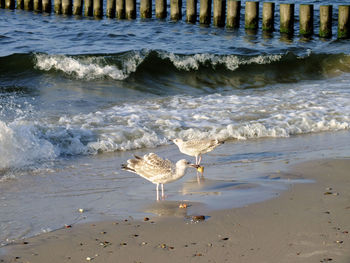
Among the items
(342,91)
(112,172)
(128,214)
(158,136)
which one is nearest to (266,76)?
(342,91)

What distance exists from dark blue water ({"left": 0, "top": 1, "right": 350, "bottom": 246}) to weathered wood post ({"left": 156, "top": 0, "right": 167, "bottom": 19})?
288 millimetres

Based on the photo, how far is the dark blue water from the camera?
7133 mm

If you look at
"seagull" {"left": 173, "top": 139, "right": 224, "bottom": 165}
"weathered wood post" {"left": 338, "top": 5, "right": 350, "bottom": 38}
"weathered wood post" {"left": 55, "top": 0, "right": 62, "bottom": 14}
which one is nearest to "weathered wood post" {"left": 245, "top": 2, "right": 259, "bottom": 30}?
"weathered wood post" {"left": 338, "top": 5, "right": 350, "bottom": 38}

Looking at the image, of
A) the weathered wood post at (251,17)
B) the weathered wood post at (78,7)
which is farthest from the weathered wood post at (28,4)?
the weathered wood post at (251,17)

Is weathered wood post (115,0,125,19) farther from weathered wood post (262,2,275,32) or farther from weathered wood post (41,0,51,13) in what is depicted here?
weathered wood post (262,2,275,32)

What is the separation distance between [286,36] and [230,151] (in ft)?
40.2

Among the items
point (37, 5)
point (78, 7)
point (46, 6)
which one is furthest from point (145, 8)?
point (37, 5)

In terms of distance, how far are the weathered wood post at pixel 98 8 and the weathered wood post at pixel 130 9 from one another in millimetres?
977

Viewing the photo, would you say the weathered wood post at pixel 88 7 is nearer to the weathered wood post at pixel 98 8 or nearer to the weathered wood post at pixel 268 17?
the weathered wood post at pixel 98 8

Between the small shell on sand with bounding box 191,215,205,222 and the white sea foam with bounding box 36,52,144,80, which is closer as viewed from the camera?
the small shell on sand with bounding box 191,215,205,222

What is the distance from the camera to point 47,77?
15031mm

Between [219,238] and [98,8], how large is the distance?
18.3m

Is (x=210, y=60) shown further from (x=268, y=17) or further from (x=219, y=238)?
Result: (x=219, y=238)

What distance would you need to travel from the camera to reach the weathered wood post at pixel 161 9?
22312 mm
